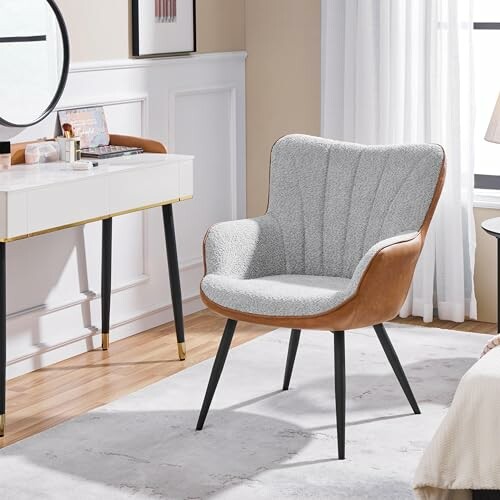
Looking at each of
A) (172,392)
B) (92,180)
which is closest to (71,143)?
(92,180)

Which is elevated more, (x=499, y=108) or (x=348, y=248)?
(x=499, y=108)

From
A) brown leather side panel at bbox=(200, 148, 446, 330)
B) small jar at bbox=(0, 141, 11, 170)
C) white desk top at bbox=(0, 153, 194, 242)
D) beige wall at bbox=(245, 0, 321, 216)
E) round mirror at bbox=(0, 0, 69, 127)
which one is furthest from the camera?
beige wall at bbox=(245, 0, 321, 216)

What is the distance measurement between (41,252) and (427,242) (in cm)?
164

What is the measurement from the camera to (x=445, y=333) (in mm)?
4312

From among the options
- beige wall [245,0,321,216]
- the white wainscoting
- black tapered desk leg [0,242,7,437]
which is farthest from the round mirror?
beige wall [245,0,321,216]

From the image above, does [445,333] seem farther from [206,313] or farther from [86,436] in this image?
[86,436]

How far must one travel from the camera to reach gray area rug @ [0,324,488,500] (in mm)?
2779

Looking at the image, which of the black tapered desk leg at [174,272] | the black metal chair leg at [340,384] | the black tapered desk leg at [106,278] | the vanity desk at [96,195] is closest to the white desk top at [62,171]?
the vanity desk at [96,195]

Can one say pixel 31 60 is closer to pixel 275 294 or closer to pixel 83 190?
pixel 83 190

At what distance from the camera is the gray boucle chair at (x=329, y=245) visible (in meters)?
2.97

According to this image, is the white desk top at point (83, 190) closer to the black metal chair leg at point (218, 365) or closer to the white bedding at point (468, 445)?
the black metal chair leg at point (218, 365)

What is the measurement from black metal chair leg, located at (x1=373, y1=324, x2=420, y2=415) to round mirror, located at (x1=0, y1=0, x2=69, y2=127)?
1.42 meters

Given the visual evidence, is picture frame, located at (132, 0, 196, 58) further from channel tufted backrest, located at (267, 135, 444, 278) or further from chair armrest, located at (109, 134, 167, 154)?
channel tufted backrest, located at (267, 135, 444, 278)

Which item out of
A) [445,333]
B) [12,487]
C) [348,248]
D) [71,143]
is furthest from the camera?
[445,333]
